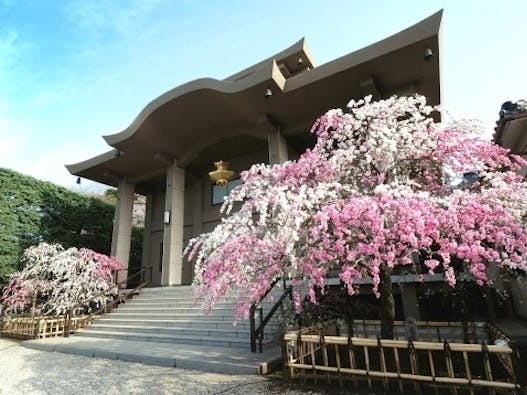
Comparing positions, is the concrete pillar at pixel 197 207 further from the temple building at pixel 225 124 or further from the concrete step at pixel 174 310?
the concrete step at pixel 174 310

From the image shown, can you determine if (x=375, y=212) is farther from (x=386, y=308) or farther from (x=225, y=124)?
(x=225, y=124)

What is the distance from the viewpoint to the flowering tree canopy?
11648 millimetres

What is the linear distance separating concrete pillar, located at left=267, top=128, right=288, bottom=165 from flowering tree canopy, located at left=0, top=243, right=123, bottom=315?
7867 millimetres

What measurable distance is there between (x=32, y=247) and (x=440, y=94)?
15428 mm

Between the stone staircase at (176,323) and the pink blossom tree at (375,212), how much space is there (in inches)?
83.0

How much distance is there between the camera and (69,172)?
1622cm

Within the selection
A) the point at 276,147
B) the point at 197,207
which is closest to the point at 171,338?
the point at 276,147

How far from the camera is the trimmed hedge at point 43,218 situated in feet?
44.7

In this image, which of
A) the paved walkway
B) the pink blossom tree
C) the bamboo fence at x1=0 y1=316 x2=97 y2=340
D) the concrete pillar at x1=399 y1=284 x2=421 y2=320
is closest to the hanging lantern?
the pink blossom tree

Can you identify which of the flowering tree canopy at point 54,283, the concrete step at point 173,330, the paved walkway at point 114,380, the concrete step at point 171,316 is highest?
the flowering tree canopy at point 54,283

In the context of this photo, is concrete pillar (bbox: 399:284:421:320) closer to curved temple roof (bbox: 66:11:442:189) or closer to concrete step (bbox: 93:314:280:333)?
concrete step (bbox: 93:314:280:333)

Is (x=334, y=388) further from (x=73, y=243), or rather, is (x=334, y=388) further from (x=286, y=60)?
(x=73, y=243)

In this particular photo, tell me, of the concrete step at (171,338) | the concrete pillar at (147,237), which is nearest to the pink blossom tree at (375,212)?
the concrete step at (171,338)

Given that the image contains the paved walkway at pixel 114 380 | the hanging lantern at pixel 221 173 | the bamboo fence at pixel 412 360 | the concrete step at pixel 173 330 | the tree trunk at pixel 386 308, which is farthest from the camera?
the hanging lantern at pixel 221 173
